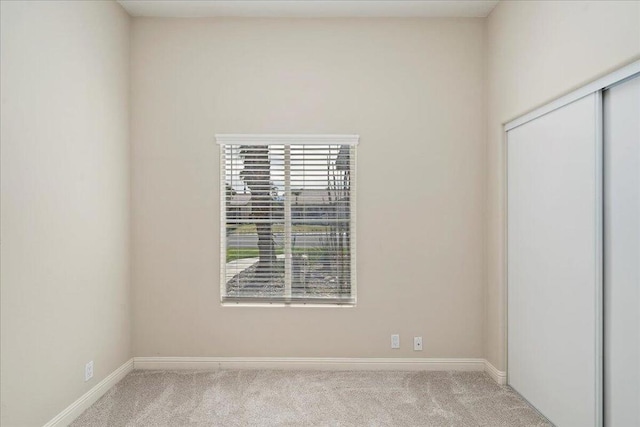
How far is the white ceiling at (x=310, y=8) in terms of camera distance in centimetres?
321

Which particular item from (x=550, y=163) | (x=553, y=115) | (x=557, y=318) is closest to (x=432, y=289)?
(x=557, y=318)

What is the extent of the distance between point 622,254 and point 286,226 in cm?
Result: 241

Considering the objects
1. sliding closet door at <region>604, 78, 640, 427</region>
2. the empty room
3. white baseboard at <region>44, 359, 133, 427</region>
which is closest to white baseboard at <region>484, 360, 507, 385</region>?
the empty room

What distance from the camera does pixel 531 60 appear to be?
2.72 m

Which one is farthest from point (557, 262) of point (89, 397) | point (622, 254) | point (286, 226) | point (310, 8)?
point (89, 397)

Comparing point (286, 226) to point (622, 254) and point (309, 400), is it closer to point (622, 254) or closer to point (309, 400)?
point (309, 400)

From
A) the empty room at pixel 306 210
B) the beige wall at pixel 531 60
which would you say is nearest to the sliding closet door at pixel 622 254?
the beige wall at pixel 531 60

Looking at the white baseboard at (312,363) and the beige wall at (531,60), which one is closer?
the beige wall at (531,60)

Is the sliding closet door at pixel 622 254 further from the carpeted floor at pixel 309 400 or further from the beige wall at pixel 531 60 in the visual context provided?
the carpeted floor at pixel 309 400

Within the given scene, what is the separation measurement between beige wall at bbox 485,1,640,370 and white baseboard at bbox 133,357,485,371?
1.18 feet

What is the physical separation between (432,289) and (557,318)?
1.08 metres

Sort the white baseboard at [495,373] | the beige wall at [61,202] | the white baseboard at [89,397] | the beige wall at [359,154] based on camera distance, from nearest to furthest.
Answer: the beige wall at [61,202] → the white baseboard at [89,397] → the white baseboard at [495,373] → the beige wall at [359,154]

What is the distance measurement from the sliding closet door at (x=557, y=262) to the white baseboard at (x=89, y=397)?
10.5 feet

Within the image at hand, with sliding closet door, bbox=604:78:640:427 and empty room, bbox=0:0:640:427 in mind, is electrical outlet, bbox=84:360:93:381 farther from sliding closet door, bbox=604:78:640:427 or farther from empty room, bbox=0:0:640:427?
sliding closet door, bbox=604:78:640:427
